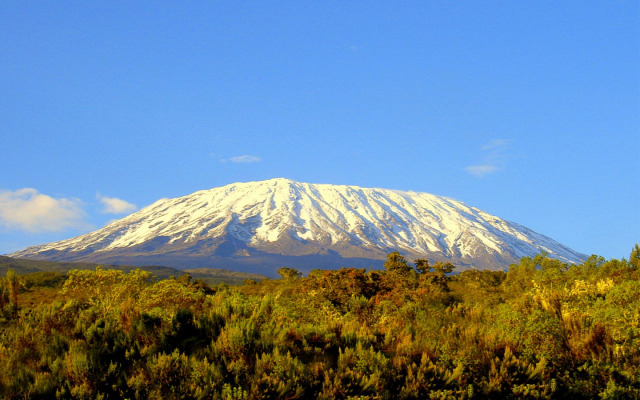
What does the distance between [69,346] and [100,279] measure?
8602mm

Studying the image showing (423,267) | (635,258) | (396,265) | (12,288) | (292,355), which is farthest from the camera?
(423,267)

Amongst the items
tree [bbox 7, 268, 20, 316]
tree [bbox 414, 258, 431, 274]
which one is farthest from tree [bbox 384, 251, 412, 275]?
tree [bbox 7, 268, 20, 316]

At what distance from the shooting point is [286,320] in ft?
54.6

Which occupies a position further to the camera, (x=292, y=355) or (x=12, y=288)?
(x=12, y=288)

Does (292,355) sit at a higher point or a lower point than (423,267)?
lower

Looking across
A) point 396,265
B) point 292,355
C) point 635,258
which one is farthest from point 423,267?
point 292,355

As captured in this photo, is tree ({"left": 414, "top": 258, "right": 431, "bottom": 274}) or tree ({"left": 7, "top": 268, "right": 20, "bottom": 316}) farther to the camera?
tree ({"left": 414, "top": 258, "right": 431, "bottom": 274})

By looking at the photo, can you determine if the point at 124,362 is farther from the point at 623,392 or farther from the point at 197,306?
the point at 623,392

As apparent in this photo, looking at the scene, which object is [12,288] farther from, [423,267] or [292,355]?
[423,267]

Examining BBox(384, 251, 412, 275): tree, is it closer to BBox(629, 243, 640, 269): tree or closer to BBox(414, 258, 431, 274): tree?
BBox(414, 258, 431, 274): tree

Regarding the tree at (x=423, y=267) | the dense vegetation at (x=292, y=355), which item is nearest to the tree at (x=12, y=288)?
the dense vegetation at (x=292, y=355)

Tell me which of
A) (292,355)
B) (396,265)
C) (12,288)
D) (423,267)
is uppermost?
(12,288)

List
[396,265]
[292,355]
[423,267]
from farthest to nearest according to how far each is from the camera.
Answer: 1. [423,267]
2. [396,265]
3. [292,355]

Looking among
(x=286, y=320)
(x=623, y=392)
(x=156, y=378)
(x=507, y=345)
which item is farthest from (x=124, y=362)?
(x=623, y=392)
